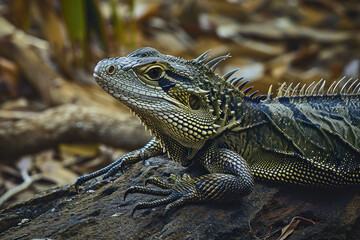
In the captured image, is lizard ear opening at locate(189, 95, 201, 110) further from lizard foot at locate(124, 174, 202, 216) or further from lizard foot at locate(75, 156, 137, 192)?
lizard foot at locate(75, 156, 137, 192)

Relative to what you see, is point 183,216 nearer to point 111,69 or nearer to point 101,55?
point 111,69

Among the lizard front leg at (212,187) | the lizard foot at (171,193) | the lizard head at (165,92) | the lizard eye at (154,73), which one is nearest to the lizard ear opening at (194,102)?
the lizard head at (165,92)

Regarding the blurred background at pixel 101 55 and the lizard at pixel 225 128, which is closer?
the lizard at pixel 225 128

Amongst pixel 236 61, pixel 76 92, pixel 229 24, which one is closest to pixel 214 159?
pixel 76 92

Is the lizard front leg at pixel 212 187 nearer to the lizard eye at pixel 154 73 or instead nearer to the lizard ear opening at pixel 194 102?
the lizard ear opening at pixel 194 102

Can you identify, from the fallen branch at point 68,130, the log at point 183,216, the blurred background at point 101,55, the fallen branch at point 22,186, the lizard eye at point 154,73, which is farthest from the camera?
the blurred background at point 101,55
